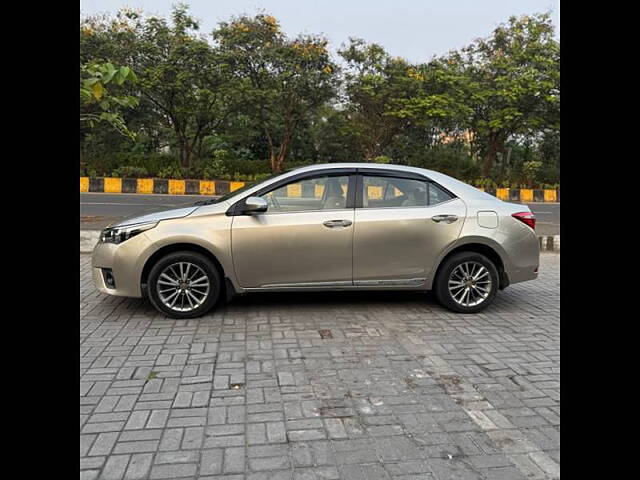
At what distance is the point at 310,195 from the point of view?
5.26 m

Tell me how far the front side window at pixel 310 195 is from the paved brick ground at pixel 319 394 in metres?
1.13

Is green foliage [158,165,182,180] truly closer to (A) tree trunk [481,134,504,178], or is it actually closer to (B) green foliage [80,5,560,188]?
(B) green foliage [80,5,560,188]

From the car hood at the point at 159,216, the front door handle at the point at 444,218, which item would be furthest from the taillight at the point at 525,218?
the car hood at the point at 159,216

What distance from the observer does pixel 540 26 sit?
85.4ft

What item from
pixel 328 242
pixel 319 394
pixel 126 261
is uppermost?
pixel 328 242

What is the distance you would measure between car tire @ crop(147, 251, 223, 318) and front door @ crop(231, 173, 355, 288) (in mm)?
306

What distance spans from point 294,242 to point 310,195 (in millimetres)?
593

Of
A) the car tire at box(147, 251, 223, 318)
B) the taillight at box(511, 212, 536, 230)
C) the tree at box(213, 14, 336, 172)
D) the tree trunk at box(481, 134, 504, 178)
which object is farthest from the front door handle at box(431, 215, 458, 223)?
the tree trunk at box(481, 134, 504, 178)

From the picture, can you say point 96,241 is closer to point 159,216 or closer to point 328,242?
point 159,216

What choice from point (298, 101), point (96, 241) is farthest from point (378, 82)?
point (96, 241)

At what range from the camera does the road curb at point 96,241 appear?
27.1 ft
